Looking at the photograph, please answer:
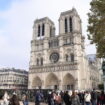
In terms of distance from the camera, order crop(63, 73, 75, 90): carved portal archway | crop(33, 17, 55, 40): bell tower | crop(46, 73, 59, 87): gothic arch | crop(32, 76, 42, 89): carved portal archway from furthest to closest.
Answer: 1. crop(33, 17, 55, 40): bell tower
2. crop(32, 76, 42, 89): carved portal archway
3. crop(46, 73, 59, 87): gothic arch
4. crop(63, 73, 75, 90): carved portal archway

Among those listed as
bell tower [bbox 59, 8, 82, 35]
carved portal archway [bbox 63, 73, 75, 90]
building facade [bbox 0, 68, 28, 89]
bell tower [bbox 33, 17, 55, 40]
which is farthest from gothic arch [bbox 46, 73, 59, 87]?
building facade [bbox 0, 68, 28, 89]

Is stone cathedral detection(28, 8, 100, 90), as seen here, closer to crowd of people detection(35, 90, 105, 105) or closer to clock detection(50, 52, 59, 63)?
clock detection(50, 52, 59, 63)

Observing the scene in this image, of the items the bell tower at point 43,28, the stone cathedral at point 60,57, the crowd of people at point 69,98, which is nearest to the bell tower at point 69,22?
the stone cathedral at point 60,57

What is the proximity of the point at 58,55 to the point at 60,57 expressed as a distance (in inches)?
57.1

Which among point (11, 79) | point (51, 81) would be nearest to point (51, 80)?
point (51, 81)

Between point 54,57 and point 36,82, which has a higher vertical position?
point 54,57

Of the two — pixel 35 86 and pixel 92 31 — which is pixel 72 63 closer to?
pixel 35 86

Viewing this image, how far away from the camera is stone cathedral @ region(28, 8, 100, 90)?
5238cm

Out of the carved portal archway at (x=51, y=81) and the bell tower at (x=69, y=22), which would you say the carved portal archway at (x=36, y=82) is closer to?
the carved portal archway at (x=51, y=81)

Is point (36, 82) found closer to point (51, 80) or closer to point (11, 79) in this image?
point (51, 80)

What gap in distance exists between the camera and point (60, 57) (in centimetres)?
5528

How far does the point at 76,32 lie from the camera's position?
180 ft

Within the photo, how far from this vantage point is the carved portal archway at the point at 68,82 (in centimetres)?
5203

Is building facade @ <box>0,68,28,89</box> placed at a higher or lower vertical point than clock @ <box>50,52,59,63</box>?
lower
